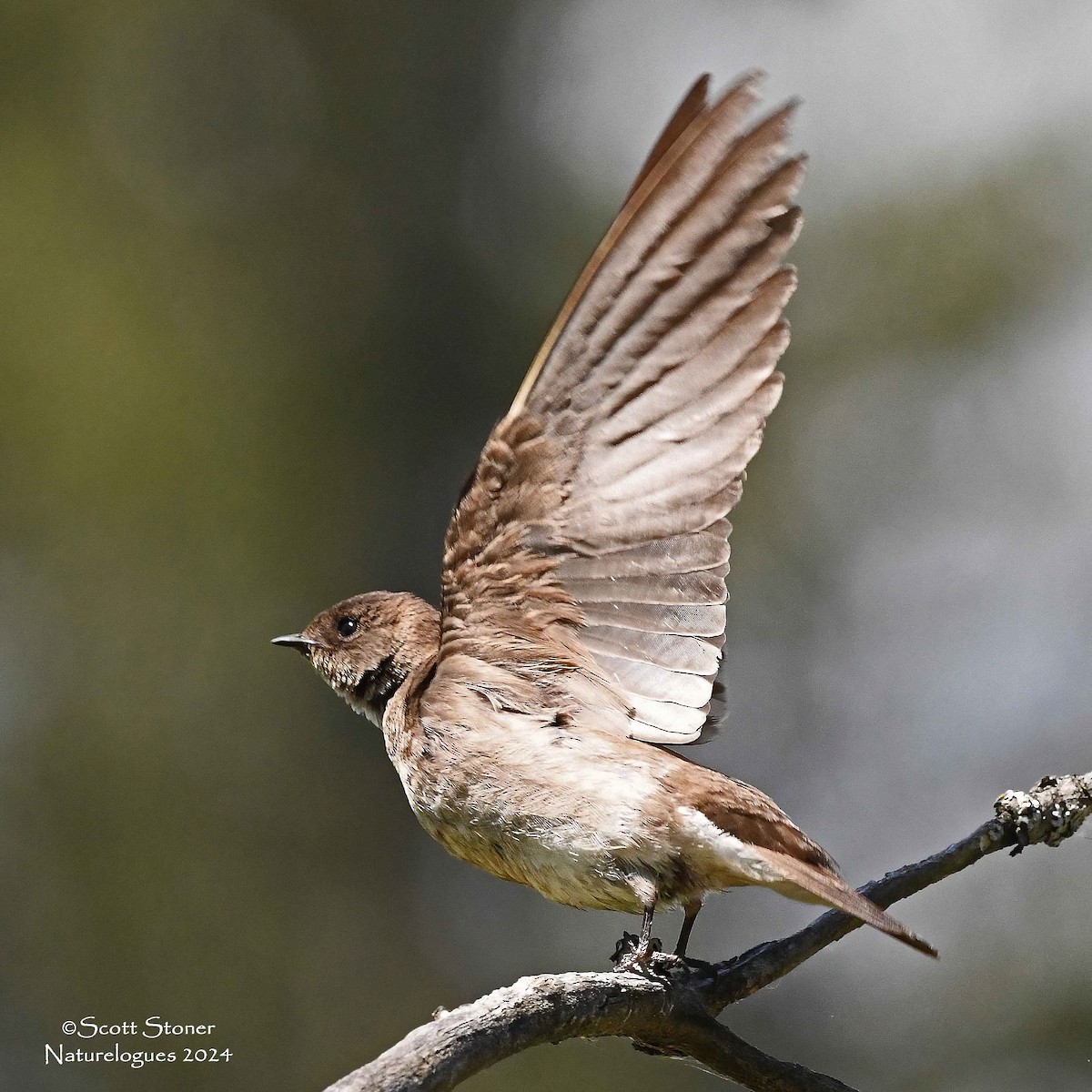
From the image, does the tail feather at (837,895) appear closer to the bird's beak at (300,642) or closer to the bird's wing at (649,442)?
the bird's wing at (649,442)

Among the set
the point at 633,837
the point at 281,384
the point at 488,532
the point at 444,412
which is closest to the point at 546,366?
the point at 488,532

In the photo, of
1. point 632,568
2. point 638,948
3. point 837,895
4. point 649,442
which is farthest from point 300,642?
point 837,895

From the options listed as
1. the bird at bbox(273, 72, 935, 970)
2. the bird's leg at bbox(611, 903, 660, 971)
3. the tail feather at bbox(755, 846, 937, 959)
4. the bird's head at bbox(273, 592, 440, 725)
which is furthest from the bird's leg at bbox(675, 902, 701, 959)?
the bird's head at bbox(273, 592, 440, 725)

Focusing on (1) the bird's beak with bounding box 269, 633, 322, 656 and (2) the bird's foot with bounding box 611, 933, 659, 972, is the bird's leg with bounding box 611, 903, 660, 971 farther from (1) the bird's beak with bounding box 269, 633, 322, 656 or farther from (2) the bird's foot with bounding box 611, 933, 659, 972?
(1) the bird's beak with bounding box 269, 633, 322, 656

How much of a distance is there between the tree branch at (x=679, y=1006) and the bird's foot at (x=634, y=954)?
0.03m

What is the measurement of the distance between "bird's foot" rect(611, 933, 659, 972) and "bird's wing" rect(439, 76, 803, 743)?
1.76 feet

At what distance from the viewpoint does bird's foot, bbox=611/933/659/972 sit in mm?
3062

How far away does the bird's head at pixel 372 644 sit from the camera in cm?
438

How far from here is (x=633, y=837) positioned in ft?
10.9

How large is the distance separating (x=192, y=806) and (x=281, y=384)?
8.26ft

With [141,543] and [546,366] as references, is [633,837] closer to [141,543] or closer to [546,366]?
[546,366]

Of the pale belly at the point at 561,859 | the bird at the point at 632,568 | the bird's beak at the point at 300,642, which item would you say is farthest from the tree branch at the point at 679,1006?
the bird's beak at the point at 300,642

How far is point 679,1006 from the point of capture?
116 inches

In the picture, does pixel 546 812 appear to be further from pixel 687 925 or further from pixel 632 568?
pixel 632 568
